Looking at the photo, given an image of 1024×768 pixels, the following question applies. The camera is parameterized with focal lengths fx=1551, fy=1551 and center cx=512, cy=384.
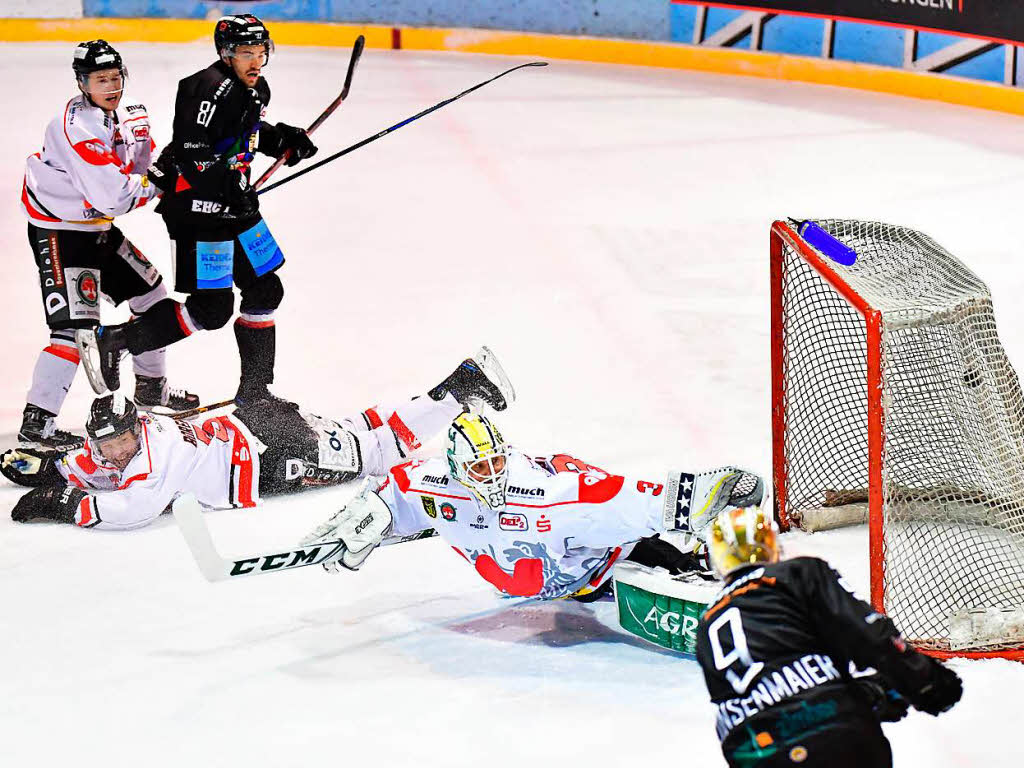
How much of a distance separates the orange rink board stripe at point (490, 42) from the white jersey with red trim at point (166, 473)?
7143mm

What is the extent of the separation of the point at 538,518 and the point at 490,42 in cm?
878

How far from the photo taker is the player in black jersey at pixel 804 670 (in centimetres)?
243

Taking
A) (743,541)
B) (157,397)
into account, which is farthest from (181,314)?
(743,541)

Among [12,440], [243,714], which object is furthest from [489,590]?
[12,440]

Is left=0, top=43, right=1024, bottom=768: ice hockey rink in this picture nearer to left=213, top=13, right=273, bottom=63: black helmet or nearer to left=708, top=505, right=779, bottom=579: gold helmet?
left=708, top=505, right=779, bottom=579: gold helmet

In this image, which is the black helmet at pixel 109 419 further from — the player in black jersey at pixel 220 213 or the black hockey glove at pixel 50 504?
the player in black jersey at pixel 220 213

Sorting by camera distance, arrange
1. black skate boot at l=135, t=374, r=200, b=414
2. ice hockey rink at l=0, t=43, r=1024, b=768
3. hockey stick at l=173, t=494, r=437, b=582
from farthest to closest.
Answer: black skate boot at l=135, t=374, r=200, b=414
hockey stick at l=173, t=494, r=437, b=582
ice hockey rink at l=0, t=43, r=1024, b=768

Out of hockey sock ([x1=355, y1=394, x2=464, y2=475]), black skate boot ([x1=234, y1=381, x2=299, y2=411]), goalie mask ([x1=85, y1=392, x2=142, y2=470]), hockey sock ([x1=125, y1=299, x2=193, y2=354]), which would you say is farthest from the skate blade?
goalie mask ([x1=85, y1=392, x2=142, y2=470])

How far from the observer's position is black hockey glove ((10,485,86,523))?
14.9ft

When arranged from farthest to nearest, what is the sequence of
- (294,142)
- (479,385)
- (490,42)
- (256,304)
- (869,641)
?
(490,42) < (294,142) < (256,304) < (479,385) < (869,641)

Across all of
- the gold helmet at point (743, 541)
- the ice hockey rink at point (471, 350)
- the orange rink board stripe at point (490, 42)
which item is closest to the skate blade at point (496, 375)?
the ice hockey rink at point (471, 350)

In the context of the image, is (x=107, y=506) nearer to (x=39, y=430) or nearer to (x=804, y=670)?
(x=39, y=430)

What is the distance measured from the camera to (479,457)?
350cm

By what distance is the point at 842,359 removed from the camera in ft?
14.2
